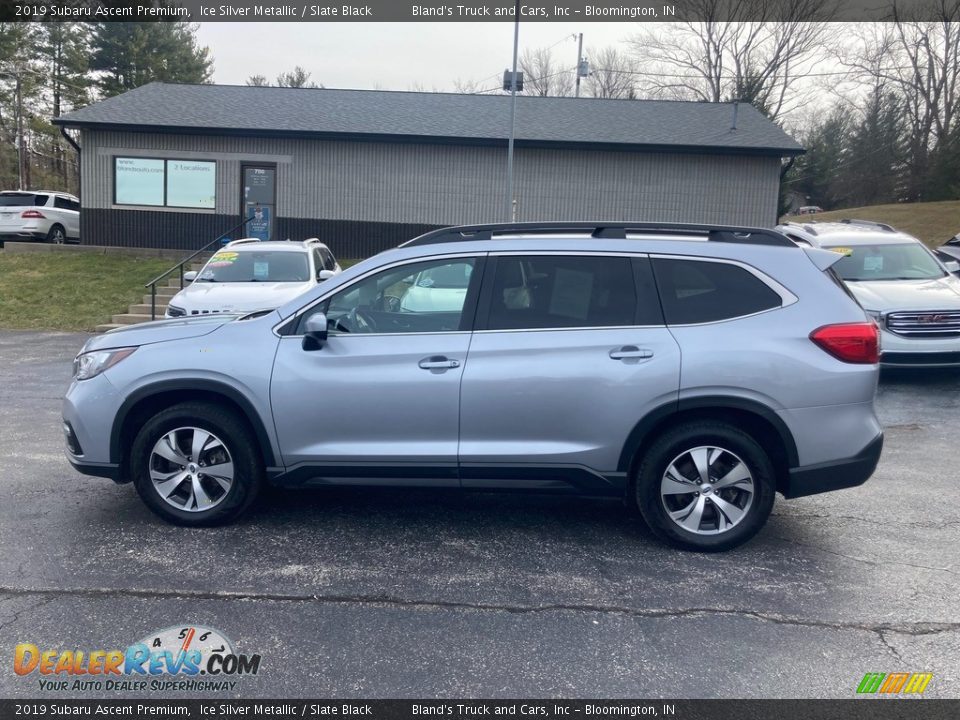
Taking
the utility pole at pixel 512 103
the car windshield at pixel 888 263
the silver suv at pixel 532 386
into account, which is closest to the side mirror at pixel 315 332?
the silver suv at pixel 532 386

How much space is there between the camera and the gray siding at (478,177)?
75.9 ft

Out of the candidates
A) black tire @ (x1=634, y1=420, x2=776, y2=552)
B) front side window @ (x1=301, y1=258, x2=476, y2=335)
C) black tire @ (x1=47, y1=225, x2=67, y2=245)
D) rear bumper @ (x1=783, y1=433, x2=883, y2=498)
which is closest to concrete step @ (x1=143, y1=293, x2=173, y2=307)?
black tire @ (x1=47, y1=225, x2=67, y2=245)

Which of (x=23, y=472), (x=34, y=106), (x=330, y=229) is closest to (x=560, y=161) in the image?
(x=330, y=229)

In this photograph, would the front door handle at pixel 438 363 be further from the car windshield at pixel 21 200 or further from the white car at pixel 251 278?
the car windshield at pixel 21 200

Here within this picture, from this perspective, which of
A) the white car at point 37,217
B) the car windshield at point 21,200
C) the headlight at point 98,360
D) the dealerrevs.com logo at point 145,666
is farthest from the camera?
the car windshield at point 21,200

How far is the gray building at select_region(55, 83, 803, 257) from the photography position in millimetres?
23047

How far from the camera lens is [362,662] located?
3828mm

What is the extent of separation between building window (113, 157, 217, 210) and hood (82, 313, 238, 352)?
18.9 meters

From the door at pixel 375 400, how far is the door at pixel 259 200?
1907 centimetres

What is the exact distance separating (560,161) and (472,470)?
63.0 feet

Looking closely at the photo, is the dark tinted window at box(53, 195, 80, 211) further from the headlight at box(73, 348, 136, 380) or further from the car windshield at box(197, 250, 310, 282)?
the headlight at box(73, 348, 136, 380)

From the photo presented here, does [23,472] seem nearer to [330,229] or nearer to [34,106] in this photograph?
[330,229]

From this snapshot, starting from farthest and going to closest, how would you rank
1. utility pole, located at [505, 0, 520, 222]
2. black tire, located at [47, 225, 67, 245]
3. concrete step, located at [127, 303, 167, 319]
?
black tire, located at [47, 225, 67, 245] → utility pole, located at [505, 0, 520, 222] → concrete step, located at [127, 303, 167, 319]

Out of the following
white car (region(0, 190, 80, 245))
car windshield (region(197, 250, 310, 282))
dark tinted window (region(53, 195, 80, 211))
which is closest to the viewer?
car windshield (region(197, 250, 310, 282))
